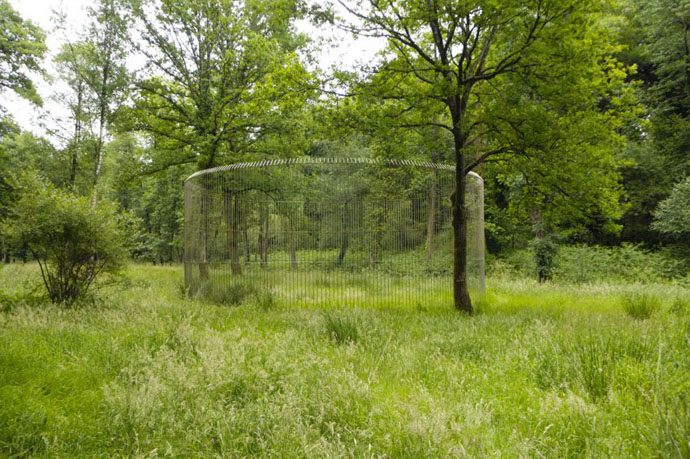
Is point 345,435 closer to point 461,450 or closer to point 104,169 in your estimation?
point 461,450

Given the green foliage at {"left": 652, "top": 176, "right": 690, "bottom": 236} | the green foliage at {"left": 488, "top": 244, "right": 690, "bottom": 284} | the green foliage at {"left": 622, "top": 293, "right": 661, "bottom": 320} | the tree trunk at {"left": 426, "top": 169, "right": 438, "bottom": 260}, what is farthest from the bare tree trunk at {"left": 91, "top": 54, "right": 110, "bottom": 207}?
the green foliage at {"left": 652, "top": 176, "right": 690, "bottom": 236}

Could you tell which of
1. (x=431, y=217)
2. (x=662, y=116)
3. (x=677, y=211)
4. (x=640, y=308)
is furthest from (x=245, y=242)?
(x=662, y=116)

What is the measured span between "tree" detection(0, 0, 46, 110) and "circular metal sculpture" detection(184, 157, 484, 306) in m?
15.8

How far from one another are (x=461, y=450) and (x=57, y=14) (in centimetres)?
2602

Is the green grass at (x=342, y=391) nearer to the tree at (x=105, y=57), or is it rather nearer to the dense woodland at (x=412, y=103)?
the dense woodland at (x=412, y=103)

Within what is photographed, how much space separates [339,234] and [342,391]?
6.19 m

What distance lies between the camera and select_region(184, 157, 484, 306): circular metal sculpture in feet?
30.5

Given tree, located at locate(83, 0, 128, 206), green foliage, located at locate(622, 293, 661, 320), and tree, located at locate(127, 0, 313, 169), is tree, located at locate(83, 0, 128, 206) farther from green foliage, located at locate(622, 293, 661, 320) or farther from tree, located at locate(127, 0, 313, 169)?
green foliage, located at locate(622, 293, 661, 320)

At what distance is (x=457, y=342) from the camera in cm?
543

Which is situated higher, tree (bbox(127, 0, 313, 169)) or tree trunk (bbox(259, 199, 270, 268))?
tree (bbox(127, 0, 313, 169))

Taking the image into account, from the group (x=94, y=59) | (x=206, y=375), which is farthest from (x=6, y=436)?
(x=94, y=59)

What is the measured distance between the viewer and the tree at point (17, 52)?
1828cm

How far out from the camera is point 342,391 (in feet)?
11.3

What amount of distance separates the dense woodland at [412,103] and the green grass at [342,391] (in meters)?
3.72
